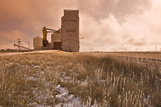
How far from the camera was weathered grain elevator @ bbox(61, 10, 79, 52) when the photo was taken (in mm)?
24717

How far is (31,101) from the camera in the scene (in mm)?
2295

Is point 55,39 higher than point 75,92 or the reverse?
higher

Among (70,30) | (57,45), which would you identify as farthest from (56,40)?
(70,30)

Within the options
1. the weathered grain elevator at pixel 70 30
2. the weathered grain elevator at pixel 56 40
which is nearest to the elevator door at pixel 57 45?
the weathered grain elevator at pixel 56 40

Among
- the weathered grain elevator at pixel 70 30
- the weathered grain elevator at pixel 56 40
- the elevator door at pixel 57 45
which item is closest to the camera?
the weathered grain elevator at pixel 70 30

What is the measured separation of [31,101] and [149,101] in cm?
272

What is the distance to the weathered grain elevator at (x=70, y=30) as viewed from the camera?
24717 millimetres

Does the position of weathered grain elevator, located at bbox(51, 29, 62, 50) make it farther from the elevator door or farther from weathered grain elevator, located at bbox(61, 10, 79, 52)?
weathered grain elevator, located at bbox(61, 10, 79, 52)

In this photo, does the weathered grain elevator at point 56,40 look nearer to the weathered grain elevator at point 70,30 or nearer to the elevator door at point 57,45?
Answer: the elevator door at point 57,45

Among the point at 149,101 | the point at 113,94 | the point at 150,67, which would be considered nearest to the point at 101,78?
the point at 113,94

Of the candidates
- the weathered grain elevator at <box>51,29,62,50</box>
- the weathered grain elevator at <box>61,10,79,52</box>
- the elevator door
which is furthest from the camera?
the weathered grain elevator at <box>51,29,62,50</box>

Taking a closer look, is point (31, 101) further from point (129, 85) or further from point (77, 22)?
point (77, 22)

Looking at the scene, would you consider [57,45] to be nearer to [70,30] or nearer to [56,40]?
[56,40]

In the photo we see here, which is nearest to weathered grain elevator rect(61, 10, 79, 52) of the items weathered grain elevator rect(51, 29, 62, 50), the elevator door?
the elevator door
